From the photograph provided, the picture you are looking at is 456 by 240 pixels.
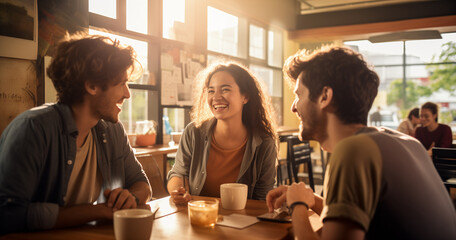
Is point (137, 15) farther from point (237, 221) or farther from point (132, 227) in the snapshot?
point (132, 227)

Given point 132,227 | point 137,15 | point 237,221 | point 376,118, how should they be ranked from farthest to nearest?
point 376,118, point 137,15, point 237,221, point 132,227

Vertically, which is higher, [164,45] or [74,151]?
[164,45]

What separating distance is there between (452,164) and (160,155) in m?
2.65

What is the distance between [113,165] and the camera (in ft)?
5.28

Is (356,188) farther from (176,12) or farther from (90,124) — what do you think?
(176,12)

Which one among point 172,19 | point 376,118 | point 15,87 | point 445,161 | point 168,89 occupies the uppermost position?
point 172,19

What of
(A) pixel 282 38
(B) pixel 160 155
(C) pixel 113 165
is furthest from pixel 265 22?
(C) pixel 113 165

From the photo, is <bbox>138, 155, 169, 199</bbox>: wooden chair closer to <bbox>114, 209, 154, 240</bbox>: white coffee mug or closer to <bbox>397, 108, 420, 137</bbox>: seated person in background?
<bbox>114, 209, 154, 240</bbox>: white coffee mug

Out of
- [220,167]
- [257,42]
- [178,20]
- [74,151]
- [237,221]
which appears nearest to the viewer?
[237,221]

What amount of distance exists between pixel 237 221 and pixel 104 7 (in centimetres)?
287

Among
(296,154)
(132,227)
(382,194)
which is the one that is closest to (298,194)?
(382,194)

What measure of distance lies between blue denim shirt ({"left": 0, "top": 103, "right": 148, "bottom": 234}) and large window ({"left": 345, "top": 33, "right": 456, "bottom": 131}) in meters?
7.33

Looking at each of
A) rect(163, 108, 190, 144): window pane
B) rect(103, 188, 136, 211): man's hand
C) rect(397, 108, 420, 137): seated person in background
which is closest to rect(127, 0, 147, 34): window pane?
rect(163, 108, 190, 144): window pane

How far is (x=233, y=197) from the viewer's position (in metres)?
1.41
